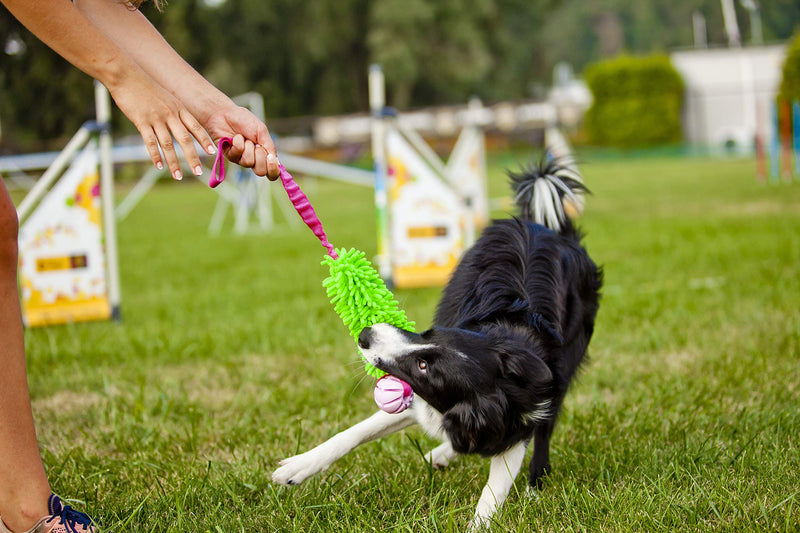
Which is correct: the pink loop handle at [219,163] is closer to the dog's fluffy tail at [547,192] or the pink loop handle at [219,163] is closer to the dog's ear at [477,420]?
the dog's ear at [477,420]

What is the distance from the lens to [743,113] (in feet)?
113

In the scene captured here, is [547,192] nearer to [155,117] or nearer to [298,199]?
[298,199]

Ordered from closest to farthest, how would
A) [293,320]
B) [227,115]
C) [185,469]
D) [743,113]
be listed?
[227,115], [185,469], [293,320], [743,113]

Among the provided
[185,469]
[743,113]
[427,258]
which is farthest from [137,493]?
[743,113]

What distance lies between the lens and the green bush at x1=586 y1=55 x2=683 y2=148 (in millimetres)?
30984

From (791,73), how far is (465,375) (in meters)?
25.9

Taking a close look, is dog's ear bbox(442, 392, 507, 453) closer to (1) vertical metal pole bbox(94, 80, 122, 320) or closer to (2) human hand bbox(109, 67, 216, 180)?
(2) human hand bbox(109, 67, 216, 180)

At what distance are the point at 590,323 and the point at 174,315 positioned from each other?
321cm

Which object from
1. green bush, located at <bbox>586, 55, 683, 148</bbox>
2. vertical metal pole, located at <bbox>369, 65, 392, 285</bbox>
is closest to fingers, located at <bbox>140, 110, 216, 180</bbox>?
vertical metal pole, located at <bbox>369, 65, 392, 285</bbox>

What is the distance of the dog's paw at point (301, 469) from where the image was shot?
2.19 m

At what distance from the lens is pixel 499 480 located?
2.08 metres

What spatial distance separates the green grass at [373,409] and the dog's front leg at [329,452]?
59mm

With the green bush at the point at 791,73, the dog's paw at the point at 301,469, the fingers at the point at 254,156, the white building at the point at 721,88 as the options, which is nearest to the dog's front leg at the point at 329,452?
the dog's paw at the point at 301,469

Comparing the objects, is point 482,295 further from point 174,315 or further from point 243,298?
point 243,298
